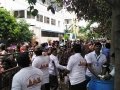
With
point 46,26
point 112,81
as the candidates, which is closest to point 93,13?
point 112,81

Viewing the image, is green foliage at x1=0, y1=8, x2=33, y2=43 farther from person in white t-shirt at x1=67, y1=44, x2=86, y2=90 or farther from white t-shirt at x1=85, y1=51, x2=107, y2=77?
person in white t-shirt at x1=67, y1=44, x2=86, y2=90

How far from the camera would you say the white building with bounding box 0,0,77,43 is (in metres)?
57.4

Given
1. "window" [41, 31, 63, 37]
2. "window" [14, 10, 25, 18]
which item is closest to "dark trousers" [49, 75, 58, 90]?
"window" [14, 10, 25, 18]

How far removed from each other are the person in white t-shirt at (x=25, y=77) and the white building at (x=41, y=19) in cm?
3644

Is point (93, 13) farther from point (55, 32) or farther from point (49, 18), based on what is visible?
point (55, 32)

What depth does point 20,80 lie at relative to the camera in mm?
5801

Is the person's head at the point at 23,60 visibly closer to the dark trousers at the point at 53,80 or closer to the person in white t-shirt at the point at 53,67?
the person in white t-shirt at the point at 53,67

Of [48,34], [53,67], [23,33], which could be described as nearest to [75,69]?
[53,67]

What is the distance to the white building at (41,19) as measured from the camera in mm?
57406

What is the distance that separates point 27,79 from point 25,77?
5 centimetres

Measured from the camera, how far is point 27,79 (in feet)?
19.4

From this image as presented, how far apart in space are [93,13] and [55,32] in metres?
60.6

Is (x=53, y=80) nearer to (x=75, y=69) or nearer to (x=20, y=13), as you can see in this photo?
(x=75, y=69)

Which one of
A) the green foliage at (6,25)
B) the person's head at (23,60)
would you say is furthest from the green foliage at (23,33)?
the person's head at (23,60)
